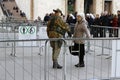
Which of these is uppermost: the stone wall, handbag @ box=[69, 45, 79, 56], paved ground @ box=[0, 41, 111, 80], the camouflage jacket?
the stone wall

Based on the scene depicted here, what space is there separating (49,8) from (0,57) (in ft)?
101

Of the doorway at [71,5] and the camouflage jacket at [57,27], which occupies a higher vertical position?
the doorway at [71,5]

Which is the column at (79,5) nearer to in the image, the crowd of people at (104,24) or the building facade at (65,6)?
the building facade at (65,6)

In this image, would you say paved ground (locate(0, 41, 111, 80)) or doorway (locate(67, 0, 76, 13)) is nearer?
paved ground (locate(0, 41, 111, 80))

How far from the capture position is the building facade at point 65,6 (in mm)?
44000

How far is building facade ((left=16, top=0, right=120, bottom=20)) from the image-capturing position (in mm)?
44000

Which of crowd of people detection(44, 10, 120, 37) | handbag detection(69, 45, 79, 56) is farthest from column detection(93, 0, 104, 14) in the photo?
handbag detection(69, 45, 79, 56)

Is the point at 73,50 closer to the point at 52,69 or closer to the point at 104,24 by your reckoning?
the point at 52,69

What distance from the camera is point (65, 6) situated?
4569cm

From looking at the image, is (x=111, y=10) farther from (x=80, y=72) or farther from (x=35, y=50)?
(x=80, y=72)

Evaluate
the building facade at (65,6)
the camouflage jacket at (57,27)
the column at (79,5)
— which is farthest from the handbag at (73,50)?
the column at (79,5)

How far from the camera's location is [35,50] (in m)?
16.6

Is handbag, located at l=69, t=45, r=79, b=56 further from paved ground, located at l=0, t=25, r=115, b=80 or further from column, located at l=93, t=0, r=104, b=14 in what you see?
column, located at l=93, t=0, r=104, b=14

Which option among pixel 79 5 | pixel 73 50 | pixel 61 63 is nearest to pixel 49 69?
pixel 61 63
